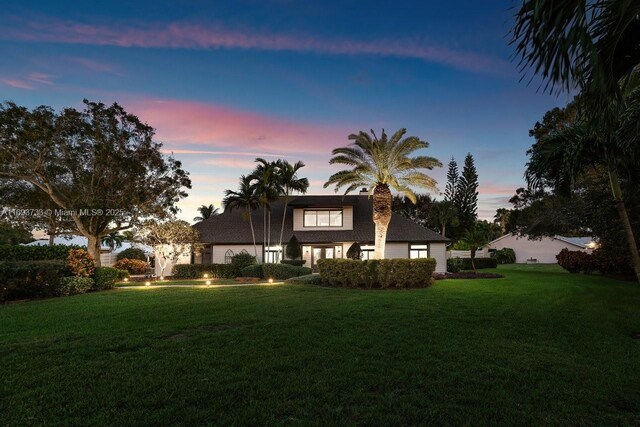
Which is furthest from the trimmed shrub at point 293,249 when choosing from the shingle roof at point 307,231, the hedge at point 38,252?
the hedge at point 38,252

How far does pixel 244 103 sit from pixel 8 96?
15102 mm

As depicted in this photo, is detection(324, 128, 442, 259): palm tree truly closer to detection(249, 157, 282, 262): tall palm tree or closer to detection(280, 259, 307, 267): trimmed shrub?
detection(249, 157, 282, 262): tall palm tree

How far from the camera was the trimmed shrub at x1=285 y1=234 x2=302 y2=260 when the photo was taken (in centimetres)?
2731

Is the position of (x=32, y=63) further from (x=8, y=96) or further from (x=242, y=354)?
(x=242, y=354)

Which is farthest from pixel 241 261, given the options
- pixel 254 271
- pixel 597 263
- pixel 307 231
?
pixel 597 263

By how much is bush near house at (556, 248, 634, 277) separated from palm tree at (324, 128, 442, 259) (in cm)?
1243

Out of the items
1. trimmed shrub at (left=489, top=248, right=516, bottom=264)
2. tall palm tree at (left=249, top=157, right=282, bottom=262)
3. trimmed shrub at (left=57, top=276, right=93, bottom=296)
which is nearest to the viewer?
trimmed shrub at (left=57, top=276, right=93, bottom=296)

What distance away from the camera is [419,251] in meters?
29.2

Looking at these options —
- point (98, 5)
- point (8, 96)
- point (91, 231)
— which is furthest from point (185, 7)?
point (91, 231)

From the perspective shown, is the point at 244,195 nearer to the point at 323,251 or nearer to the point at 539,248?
the point at 323,251

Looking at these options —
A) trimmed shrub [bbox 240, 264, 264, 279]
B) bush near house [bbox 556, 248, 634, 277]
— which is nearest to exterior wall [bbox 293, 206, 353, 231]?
trimmed shrub [bbox 240, 264, 264, 279]

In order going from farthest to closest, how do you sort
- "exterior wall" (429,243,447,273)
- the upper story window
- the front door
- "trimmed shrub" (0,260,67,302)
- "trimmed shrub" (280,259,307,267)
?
1. the upper story window
2. the front door
3. "exterior wall" (429,243,447,273)
4. "trimmed shrub" (280,259,307,267)
5. "trimmed shrub" (0,260,67,302)

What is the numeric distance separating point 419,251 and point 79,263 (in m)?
23.6

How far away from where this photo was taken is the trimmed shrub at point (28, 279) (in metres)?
12.4
